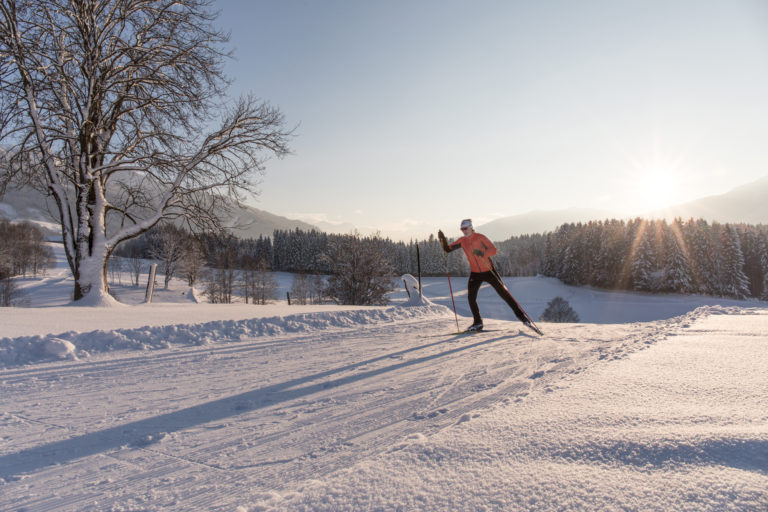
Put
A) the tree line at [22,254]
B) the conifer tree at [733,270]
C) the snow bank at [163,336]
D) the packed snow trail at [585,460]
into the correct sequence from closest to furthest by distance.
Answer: the packed snow trail at [585,460] < the snow bank at [163,336] < the conifer tree at [733,270] < the tree line at [22,254]

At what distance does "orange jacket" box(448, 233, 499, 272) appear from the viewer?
7445 millimetres

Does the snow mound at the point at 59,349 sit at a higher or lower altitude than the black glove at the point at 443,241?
lower

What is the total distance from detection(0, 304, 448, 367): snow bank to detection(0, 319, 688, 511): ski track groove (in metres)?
0.44

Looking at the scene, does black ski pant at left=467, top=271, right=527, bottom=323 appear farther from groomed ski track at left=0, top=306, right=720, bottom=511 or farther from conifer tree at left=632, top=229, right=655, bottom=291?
conifer tree at left=632, top=229, right=655, bottom=291

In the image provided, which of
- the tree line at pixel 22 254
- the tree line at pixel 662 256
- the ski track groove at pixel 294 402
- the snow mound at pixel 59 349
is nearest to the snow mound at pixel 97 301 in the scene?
the snow mound at pixel 59 349

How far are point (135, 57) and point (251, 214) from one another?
529 centimetres

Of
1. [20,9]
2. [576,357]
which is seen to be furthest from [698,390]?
[20,9]

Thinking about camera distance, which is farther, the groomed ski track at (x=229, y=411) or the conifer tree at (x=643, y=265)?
the conifer tree at (x=643, y=265)

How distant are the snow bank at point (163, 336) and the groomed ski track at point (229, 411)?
369 mm

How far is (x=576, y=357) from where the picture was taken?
4.51 meters

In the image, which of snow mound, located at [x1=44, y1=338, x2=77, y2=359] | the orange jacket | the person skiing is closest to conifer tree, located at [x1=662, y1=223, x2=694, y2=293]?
the person skiing

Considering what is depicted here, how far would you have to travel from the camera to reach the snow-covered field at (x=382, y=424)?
1599 millimetres

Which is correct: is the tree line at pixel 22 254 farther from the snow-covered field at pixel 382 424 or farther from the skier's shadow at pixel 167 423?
the skier's shadow at pixel 167 423

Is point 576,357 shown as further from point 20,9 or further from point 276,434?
point 20,9
